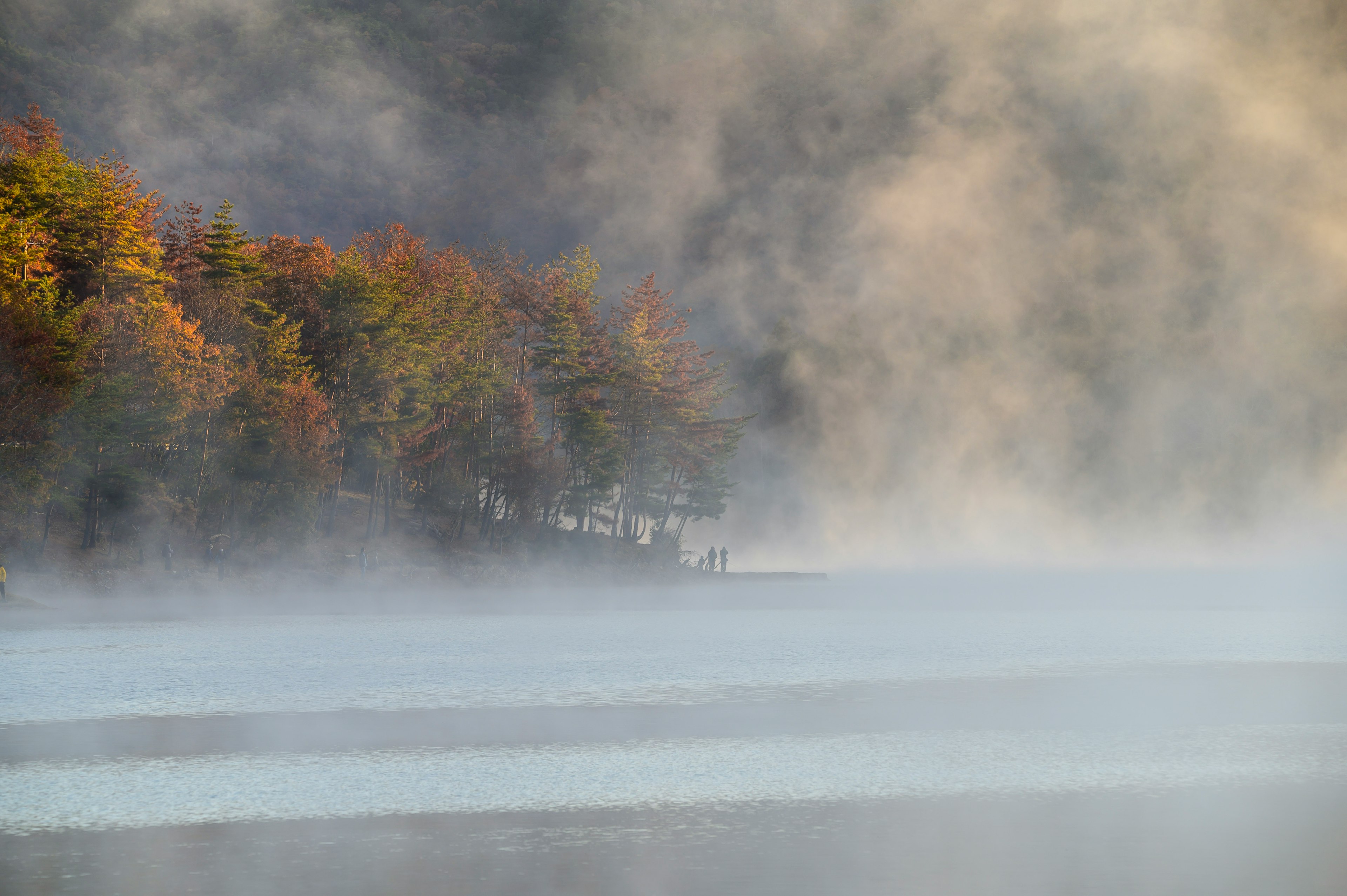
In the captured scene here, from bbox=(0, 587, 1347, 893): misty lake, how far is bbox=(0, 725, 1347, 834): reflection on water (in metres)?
0.06

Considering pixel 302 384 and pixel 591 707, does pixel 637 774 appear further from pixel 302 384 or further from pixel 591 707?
pixel 302 384

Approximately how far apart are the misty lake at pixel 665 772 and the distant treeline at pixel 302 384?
80.1 feet

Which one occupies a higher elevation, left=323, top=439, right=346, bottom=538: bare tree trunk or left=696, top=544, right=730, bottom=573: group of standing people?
left=323, top=439, right=346, bottom=538: bare tree trunk

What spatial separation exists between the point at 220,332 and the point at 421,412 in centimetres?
1121

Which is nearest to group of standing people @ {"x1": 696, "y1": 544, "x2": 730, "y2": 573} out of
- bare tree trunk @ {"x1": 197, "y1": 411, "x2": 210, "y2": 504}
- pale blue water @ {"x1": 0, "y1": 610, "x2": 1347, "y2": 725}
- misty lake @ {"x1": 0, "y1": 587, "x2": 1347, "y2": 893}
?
bare tree trunk @ {"x1": 197, "y1": 411, "x2": 210, "y2": 504}

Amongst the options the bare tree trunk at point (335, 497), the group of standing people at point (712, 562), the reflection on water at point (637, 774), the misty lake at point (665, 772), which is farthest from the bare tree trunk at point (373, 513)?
the reflection on water at point (637, 774)

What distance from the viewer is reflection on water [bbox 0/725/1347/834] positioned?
491 inches

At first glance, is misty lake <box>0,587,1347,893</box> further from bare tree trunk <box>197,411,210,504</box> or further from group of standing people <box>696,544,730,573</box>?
group of standing people <box>696,544,730,573</box>

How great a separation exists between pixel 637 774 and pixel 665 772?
337 millimetres

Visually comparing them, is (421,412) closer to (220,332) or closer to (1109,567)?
(220,332)

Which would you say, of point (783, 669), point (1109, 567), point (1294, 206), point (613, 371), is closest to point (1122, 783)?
point (783, 669)

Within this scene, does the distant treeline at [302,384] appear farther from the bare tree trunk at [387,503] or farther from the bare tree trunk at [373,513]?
the bare tree trunk at [387,503]

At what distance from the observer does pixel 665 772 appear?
46.0 ft

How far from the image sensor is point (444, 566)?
66438 millimetres
